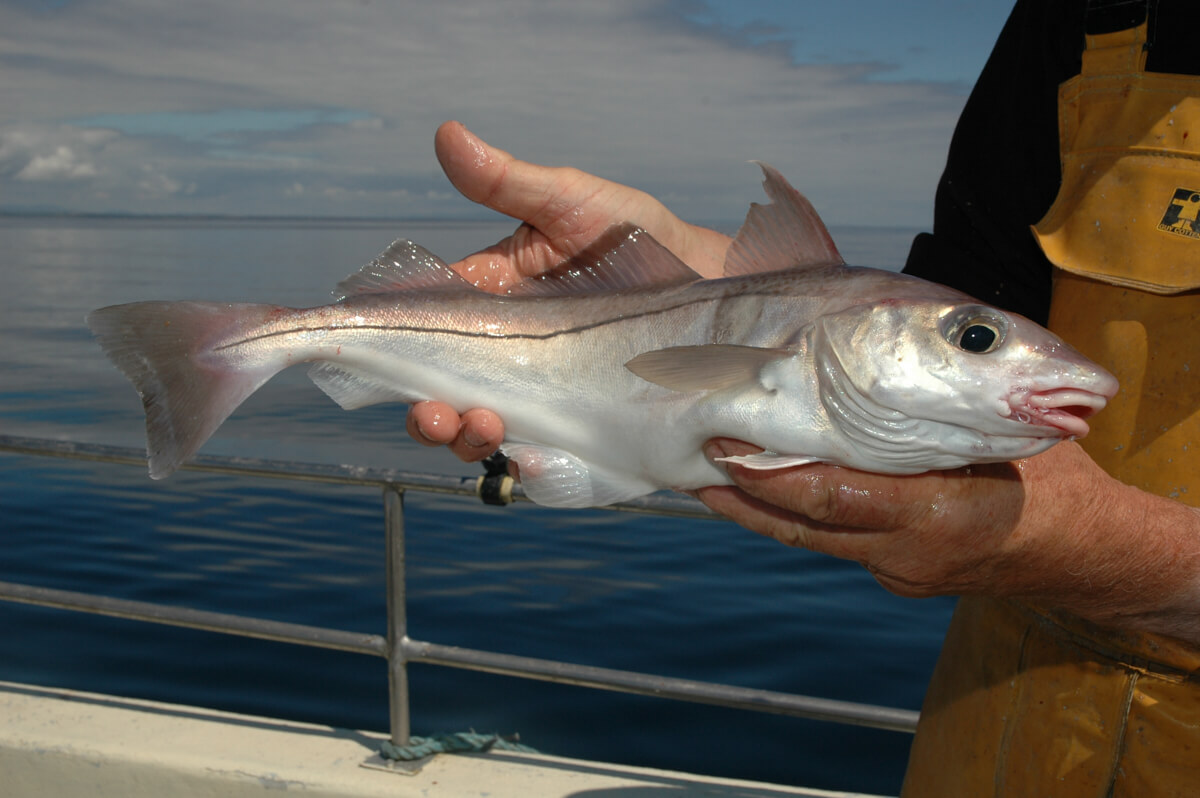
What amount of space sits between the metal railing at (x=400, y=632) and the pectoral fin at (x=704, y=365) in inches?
33.7

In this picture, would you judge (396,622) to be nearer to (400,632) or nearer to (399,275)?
(400,632)

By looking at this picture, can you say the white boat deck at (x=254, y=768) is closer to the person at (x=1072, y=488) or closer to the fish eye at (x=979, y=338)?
the person at (x=1072, y=488)

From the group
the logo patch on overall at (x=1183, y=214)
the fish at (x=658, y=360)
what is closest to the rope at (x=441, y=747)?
the fish at (x=658, y=360)

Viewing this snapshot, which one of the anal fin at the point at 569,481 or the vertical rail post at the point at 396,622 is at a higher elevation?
the anal fin at the point at 569,481

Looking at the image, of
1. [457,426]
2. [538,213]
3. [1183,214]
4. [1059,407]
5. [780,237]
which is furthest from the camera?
[538,213]

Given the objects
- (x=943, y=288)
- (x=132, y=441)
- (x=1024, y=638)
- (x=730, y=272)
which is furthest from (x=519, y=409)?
(x=132, y=441)

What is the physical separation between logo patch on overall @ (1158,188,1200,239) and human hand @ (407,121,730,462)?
1.36 meters

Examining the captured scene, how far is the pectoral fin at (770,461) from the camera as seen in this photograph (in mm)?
1979

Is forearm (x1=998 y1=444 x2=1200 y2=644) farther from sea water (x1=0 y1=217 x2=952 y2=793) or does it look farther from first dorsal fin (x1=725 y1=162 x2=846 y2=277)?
sea water (x1=0 y1=217 x2=952 y2=793)

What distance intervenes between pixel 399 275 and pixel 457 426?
0.48m

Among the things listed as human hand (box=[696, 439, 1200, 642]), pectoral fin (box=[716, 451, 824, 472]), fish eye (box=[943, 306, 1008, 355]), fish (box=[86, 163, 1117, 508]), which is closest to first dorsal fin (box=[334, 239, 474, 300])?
fish (box=[86, 163, 1117, 508])

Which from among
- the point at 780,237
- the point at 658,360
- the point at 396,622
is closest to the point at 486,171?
the point at 780,237

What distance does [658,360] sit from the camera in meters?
2.00

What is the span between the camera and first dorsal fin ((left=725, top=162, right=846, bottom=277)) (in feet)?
7.43
